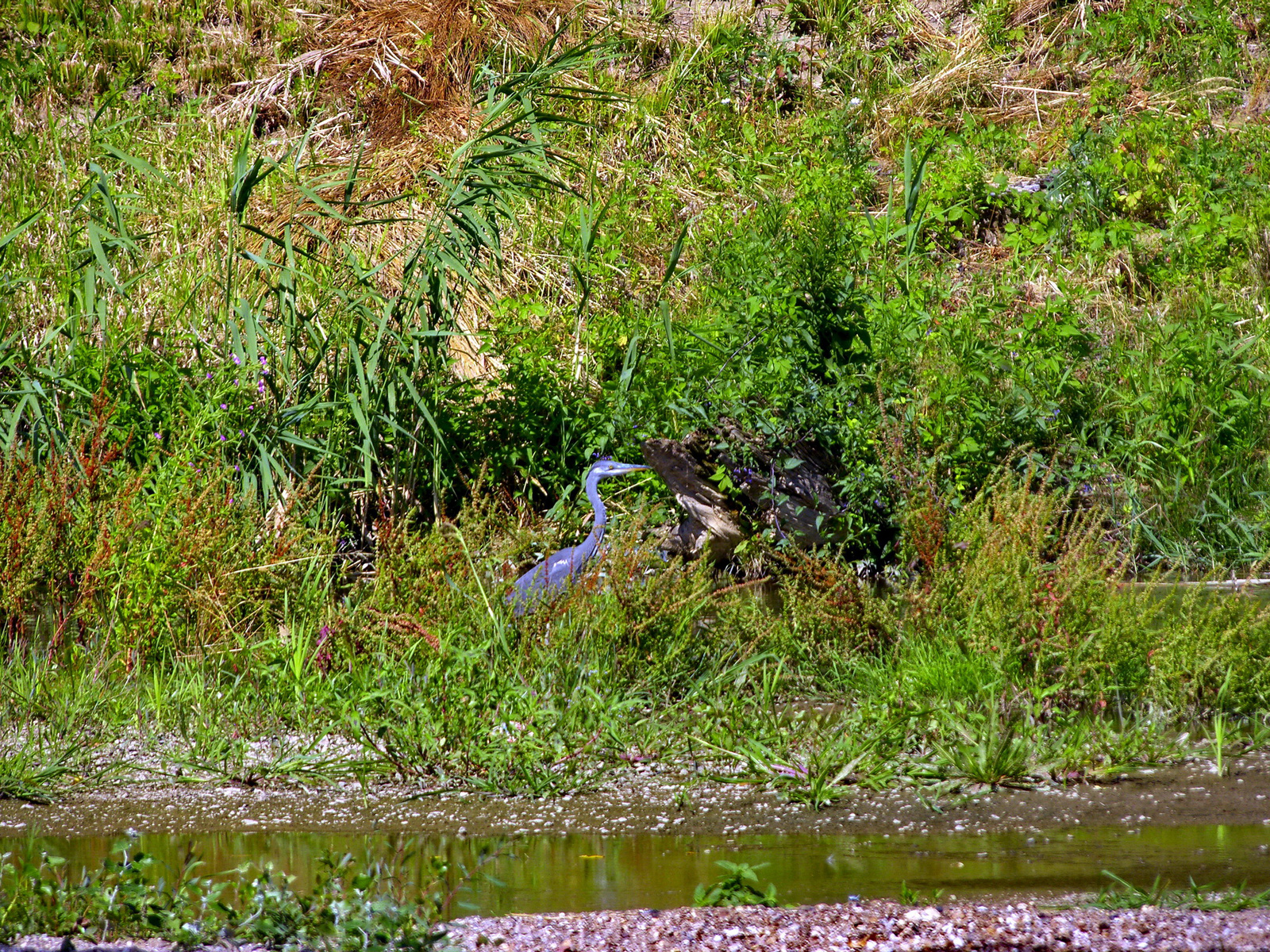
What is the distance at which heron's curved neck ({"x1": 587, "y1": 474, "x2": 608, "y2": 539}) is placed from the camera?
16.6 feet

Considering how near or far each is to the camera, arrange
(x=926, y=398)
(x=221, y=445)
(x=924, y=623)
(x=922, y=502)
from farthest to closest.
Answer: (x=926, y=398), (x=221, y=445), (x=922, y=502), (x=924, y=623)

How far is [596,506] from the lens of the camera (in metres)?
5.27

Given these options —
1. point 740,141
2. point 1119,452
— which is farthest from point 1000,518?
point 740,141

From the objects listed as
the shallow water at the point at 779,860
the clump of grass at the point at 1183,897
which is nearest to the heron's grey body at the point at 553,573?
the shallow water at the point at 779,860

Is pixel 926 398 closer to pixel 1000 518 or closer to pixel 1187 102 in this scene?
pixel 1000 518

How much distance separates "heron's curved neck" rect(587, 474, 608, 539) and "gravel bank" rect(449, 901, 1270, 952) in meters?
2.47

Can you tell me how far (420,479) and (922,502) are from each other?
2257mm

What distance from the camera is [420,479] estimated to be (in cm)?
585

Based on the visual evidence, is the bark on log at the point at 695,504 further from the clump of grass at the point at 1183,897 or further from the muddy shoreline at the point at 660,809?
the clump of grass at the point at 1183,897

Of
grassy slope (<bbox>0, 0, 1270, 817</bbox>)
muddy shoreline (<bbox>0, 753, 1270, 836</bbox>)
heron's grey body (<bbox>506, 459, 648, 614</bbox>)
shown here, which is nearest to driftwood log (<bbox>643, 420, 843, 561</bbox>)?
grassy slope (<bbox>0, 0, 1270, 817</bbox>)

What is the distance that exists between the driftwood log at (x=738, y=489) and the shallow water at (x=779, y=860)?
9.06 ft

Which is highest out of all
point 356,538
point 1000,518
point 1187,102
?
point 1187,102

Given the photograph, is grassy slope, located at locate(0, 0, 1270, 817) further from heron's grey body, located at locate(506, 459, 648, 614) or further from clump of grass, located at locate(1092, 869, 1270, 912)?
clump of grass, located at locate(1092, 869, 1270, 912)

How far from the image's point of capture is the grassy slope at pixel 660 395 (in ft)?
13.6
